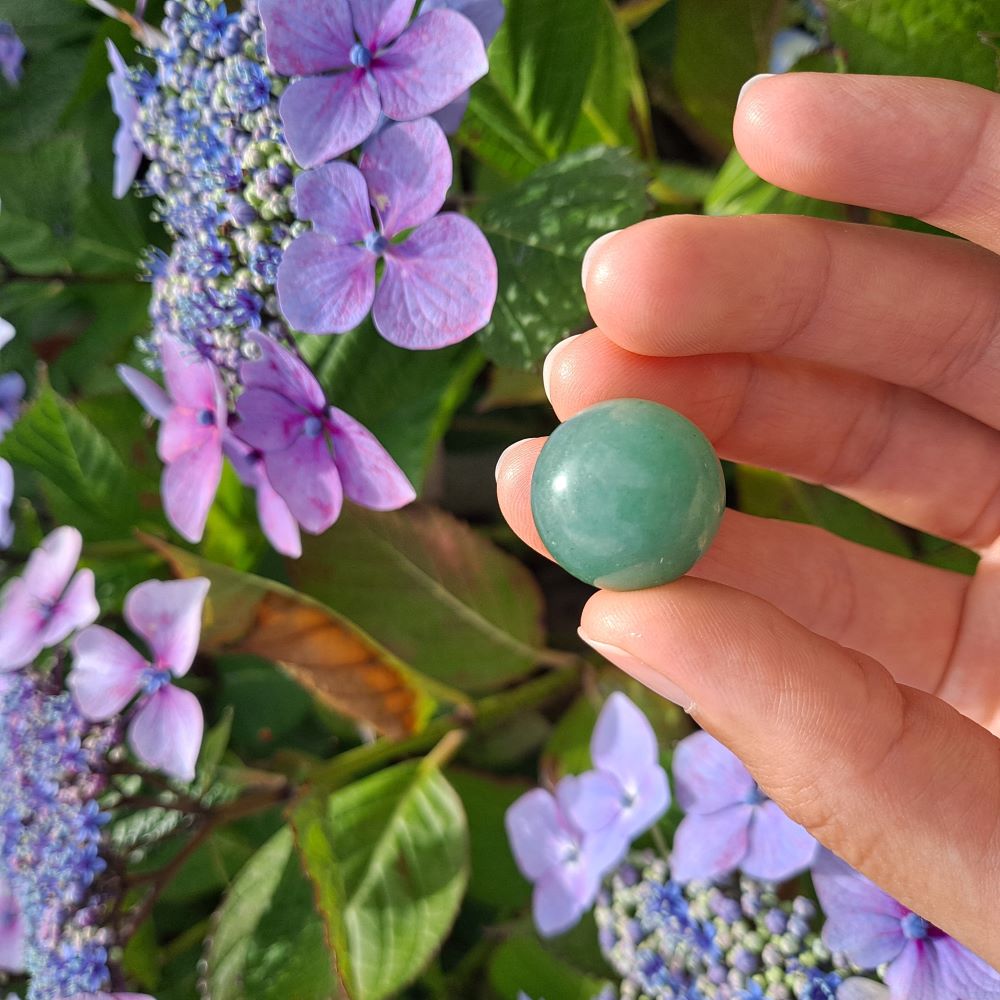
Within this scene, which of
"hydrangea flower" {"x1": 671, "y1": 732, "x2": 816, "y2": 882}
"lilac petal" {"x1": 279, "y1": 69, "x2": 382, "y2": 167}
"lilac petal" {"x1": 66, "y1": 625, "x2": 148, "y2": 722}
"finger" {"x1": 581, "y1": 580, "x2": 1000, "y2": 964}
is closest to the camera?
"finger" {"x1": 581, "y1": 580, "x2": 1000, "y2": 964}

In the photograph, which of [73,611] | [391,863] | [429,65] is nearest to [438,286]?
[429,65]

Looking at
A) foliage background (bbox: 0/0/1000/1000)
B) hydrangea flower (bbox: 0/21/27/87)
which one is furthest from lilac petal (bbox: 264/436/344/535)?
hydrangea flower (bbox: 0/21/27/87)

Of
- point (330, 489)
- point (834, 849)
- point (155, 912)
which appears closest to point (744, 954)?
point (834, 849)

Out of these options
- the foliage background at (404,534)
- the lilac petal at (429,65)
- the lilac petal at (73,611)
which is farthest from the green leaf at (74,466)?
the lilac petal at (429,65)

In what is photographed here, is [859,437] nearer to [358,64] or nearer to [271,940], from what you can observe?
[358,64]

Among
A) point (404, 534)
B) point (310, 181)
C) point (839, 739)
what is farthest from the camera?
point (404, 534)

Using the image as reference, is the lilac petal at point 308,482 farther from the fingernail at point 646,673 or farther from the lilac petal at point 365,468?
the fingernail at point 646,673

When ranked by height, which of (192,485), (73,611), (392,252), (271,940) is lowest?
(271,940)

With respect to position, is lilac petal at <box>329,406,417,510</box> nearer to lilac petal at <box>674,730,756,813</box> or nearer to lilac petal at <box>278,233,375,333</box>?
lilac petal at <box>278,233,375,333</box>
